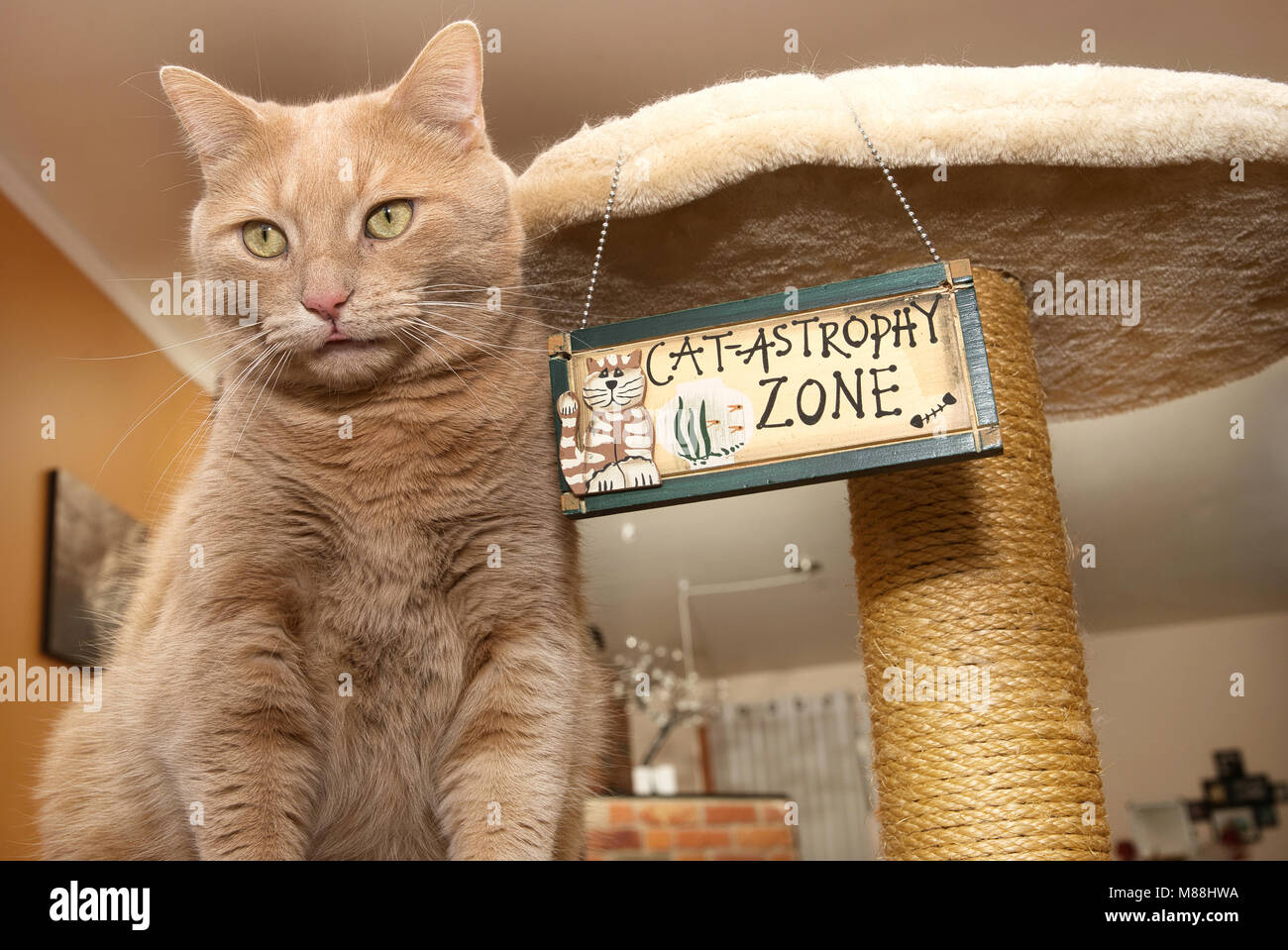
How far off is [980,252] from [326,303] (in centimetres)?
65

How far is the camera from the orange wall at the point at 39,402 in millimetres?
1978

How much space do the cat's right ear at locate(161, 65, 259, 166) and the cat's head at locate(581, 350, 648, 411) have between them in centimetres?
36

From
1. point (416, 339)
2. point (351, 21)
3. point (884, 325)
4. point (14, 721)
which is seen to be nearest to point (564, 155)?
point (416, 339)

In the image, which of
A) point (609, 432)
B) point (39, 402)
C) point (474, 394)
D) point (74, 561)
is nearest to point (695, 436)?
point (609, 432)

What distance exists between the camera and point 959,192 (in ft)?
3.04

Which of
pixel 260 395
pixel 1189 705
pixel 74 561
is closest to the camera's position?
pixel 260 395

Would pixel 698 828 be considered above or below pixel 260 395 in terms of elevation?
below

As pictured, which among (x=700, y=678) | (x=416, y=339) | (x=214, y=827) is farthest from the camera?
(x=700, y=678)

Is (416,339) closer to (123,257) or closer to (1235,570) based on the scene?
(123,257)

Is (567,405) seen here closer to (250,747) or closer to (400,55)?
(250,747)

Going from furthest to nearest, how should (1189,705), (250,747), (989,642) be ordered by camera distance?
1. (1189,705)
2. (989,642)
3. (250,747)

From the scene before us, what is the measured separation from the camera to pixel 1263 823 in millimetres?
6617

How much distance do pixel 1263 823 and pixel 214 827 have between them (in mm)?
7611

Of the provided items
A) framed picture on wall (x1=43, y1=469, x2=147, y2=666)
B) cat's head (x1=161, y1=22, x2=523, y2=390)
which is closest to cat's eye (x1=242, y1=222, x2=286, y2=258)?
cat's head (x1=161, y1=22, x2=523, y2=390)
